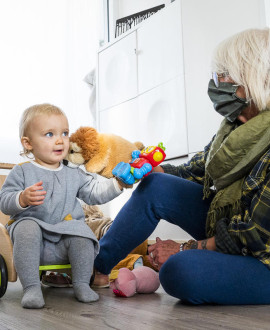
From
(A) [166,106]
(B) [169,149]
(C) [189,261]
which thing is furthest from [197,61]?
(C) [189,261]

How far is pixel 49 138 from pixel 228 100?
1.63 ft

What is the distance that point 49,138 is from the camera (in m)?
1.09

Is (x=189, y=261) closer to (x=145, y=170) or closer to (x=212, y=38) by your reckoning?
(x=145, y=170)

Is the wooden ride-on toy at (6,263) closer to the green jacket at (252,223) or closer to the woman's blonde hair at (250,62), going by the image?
the green jacket at (252,223)

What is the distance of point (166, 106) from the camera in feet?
6.56

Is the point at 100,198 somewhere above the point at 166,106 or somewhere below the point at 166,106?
below

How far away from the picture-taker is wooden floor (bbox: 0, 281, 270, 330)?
2.12 ft

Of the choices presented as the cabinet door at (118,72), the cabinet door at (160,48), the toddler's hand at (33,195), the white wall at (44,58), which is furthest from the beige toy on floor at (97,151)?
the white wall at (44,58)

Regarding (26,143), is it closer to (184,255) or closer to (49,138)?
(49,138)

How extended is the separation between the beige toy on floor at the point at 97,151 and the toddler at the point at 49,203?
0.03 meters

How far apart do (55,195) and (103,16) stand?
2.26 metres

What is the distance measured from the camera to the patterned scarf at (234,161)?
904 mm

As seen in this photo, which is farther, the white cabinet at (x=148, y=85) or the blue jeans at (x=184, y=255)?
the white cabinet at (x=148, y=85)

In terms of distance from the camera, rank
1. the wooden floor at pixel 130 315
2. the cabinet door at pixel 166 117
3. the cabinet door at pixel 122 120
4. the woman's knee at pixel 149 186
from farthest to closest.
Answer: the cabinet door at pixel 122 120 → the cabinet door at pixel 166 117 → the woman's knee at pixel 149 186 → the wooden floor at pixel 130 315
